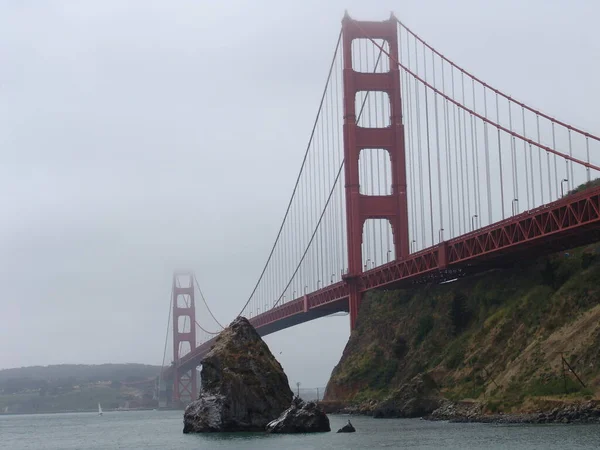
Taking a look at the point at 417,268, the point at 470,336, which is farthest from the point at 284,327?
the point at 470,336

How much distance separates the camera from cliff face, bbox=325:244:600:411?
63.5 metres

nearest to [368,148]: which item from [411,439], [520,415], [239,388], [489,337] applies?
[489,337]

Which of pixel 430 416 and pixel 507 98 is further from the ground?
pixel 507 98

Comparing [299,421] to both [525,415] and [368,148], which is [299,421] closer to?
[525,415]

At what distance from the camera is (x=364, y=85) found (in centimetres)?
10381

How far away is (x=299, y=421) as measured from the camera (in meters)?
60.9

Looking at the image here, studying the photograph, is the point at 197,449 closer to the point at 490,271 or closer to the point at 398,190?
the point at 490,271

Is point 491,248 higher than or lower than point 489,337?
higher

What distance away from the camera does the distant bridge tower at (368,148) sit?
3986 inches

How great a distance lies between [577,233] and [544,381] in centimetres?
1107

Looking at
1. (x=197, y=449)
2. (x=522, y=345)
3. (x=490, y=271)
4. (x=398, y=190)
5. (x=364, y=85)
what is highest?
(x=364, y=85)

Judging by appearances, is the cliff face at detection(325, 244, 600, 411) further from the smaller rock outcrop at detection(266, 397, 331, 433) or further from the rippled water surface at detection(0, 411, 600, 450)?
the smaller rock outcrop at detection(266, 397, 331, 433)

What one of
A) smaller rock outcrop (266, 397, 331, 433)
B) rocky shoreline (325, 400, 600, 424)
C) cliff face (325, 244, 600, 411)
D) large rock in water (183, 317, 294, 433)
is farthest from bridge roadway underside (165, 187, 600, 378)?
large rock in water (183, 317, 294, 433)

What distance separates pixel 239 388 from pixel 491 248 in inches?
927
